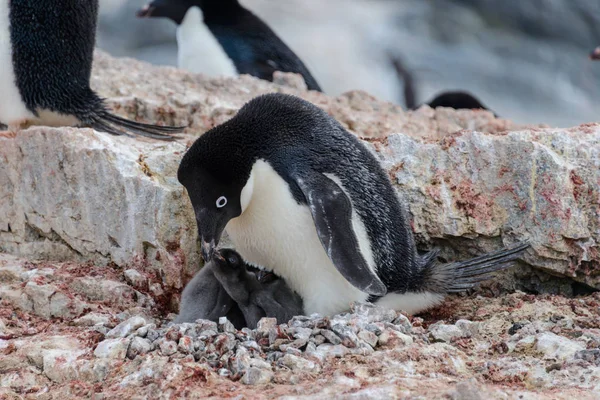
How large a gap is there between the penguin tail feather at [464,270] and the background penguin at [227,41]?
3.71 metres

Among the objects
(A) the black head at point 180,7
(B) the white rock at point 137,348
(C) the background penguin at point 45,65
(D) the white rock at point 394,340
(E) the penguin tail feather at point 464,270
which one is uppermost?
(A) the black head at point 180,7

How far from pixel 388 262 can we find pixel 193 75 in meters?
2.75

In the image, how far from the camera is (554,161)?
3533 millimetres

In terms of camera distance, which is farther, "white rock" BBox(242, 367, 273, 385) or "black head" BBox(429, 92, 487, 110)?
"black head" BBox(429, 92, 487, 110)

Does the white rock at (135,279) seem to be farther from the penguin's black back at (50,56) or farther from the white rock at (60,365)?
the penguin's black back at (50,56)

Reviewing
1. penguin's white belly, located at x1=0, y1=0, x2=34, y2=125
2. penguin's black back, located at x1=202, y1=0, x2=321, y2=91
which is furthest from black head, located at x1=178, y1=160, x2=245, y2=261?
penguin's black back, located at x1=202, y1=0, x2=321, y2=91

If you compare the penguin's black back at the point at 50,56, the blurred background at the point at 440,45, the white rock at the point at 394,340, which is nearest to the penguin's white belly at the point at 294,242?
the white rock at the point at 394,340

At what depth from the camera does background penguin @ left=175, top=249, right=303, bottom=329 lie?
3219 millimetres

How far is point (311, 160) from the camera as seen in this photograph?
315 centimetres

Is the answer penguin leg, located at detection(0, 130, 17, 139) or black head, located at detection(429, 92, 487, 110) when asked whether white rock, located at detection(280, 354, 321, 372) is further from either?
black head, located at detection(429, 92, 487, 110)

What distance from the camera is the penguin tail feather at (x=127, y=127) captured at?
403 centimetres

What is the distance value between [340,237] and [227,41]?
4.72m

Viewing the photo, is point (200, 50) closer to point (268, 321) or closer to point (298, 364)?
point (268, 321)

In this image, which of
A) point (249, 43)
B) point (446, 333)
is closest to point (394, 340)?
point (446, 333)
